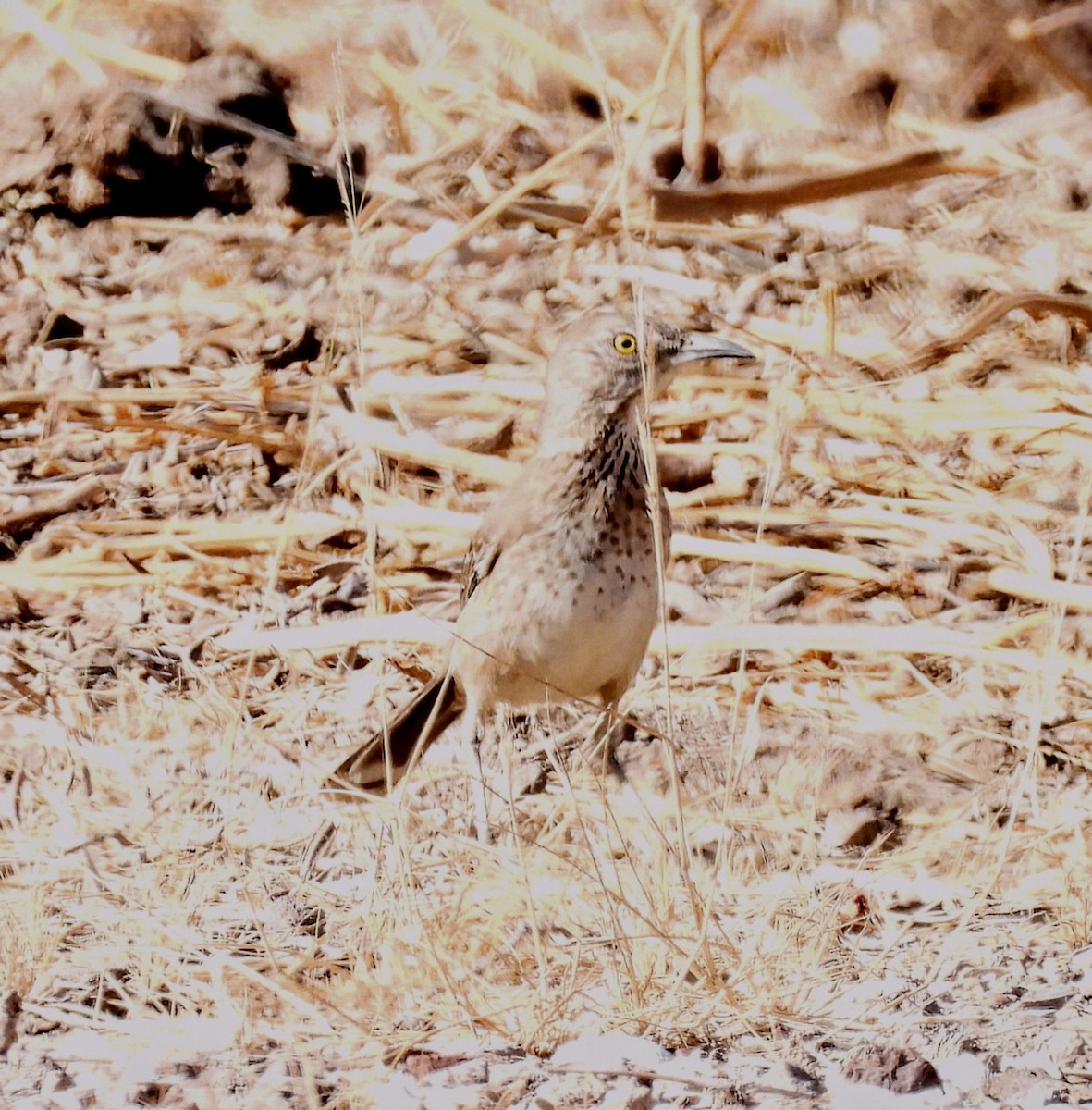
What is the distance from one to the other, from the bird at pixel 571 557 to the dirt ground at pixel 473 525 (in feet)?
0.87

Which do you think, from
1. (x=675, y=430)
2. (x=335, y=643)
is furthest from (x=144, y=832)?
(x=675, y=430)

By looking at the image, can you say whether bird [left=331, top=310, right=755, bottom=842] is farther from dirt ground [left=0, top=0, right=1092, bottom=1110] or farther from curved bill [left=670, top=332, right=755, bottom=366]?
dirt ground [left=0, top=0, right=1092, bottom=1110]

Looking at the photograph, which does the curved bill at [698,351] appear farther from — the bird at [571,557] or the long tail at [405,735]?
the long tail at [405,735]

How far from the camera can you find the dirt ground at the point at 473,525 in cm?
301

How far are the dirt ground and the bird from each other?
26 centimetres

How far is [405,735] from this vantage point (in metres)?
4.66

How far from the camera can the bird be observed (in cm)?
424

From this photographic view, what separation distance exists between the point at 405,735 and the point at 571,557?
748 millimetres

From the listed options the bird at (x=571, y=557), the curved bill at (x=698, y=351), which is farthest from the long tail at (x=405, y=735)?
the curved bill at (x=698, y=351)

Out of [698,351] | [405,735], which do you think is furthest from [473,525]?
[698,351]

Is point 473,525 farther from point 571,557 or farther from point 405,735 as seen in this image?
point 571,557

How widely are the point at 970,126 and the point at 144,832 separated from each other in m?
4.69

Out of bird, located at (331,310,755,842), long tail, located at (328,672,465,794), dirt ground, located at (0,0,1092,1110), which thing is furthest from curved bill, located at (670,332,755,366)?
long tail, located at (328,672,465,794)

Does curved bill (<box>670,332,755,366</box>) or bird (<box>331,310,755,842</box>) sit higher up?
curved bill (<box>670,332,755,366</box>)
